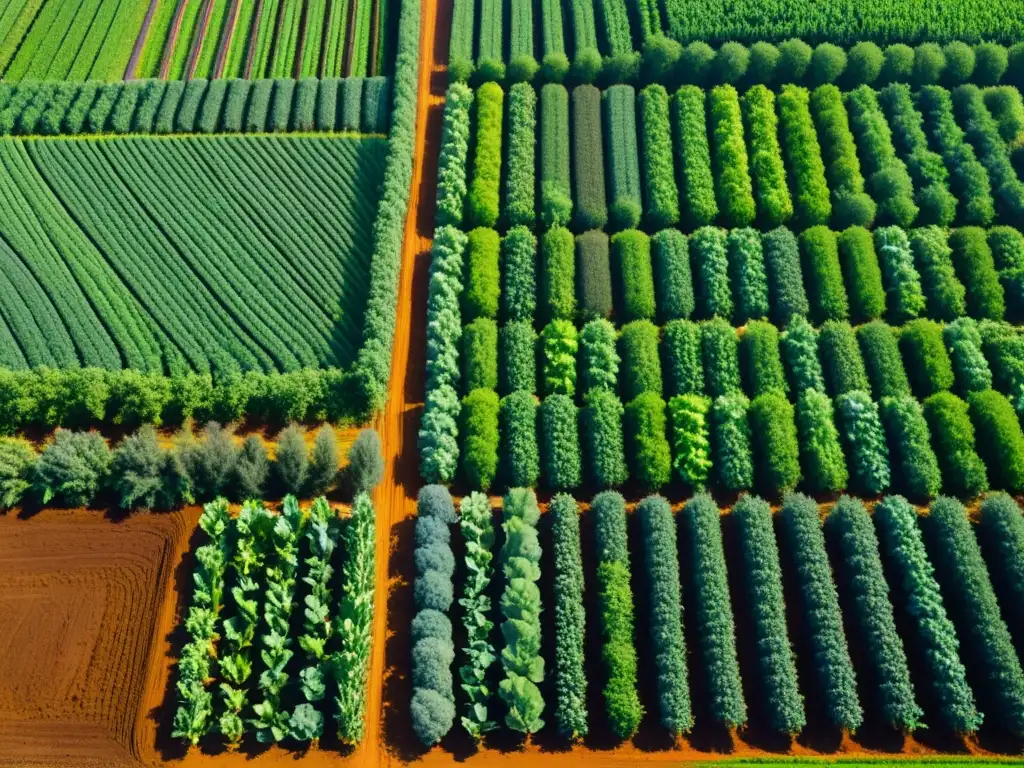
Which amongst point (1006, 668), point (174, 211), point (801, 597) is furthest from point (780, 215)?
point (174, 211)

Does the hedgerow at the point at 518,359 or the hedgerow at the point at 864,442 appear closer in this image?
the hedgerow at the point at 864,442

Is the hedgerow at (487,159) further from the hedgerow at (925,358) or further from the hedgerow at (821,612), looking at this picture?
the hedgerow at (925,358)

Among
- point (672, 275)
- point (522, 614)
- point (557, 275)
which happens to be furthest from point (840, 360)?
point (522, 614)

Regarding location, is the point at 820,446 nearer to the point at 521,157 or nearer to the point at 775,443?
the point at 775,443

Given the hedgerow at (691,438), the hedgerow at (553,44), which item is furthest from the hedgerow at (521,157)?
the hedgerow at (691,438)

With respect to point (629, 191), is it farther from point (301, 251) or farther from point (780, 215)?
point (301, 251)

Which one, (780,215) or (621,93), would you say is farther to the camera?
(621,93)

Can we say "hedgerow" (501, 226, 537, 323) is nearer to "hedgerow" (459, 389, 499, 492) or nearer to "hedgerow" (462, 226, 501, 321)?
"hedgerow" (462, 226, 501, 321)
